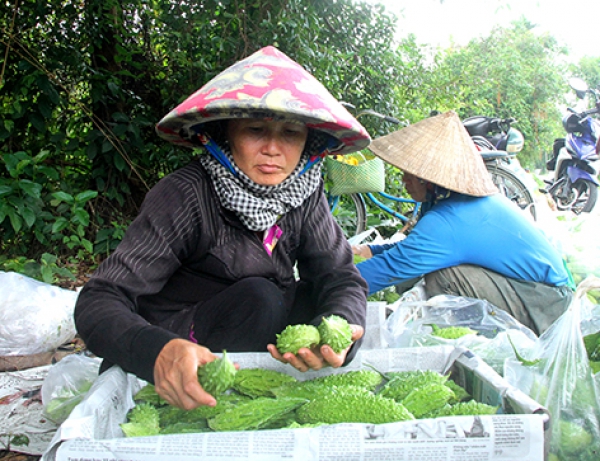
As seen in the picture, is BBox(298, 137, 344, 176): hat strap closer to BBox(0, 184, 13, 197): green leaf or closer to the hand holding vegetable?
the hand holding vegetable

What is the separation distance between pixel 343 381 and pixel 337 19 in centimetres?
396

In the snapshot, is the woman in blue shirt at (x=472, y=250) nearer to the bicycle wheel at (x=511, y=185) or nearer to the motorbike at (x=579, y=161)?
the bicycle wheel at (x=511, y=185)

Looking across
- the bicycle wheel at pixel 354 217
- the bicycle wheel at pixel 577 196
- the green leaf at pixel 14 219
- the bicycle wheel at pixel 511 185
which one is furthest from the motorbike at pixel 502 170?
the green leaf at pixel 14 219

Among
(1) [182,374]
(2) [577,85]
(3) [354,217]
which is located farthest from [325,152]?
(2) [577,85]

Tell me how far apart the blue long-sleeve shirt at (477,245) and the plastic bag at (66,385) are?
1644mm

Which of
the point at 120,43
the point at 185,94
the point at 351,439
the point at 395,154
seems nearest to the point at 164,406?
the point at 351,439

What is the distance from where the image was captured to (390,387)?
1.71m

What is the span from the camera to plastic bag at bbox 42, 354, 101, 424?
6.49 ft

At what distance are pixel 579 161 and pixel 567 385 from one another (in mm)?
7657

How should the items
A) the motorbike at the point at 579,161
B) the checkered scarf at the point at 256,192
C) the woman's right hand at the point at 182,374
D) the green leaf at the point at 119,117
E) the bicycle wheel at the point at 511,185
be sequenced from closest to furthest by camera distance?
the woman's right hand at the point at 182,374 → the checkered scarf at the point at 256,192 → the green leaf at the point at 119,117 → the bicycle wheel at the point at 511,185 → the motorbike at the point at 579,161

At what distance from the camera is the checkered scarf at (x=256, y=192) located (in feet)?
6.12

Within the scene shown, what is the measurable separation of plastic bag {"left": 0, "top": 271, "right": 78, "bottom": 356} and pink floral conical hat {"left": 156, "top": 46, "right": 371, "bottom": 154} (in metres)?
1.67

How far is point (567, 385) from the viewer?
1670 millimetres

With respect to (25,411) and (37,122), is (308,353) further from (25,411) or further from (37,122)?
(37,122)
